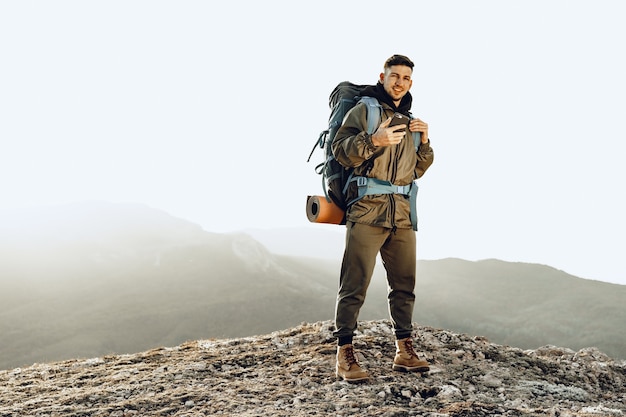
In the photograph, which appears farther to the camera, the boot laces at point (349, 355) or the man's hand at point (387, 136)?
the boot laces at point (349, 355)

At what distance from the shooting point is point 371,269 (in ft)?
19.0

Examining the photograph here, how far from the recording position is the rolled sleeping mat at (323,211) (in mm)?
5891

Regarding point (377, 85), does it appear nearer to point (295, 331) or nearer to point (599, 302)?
point (295, 331)

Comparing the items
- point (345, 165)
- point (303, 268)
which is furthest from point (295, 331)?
point (303, 268)

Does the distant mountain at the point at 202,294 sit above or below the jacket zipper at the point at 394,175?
below

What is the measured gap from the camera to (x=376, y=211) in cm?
568

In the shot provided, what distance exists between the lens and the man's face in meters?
5.69

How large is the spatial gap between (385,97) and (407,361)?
118 inches

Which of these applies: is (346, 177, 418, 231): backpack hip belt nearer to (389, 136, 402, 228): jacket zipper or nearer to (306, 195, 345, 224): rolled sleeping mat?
(389, 136, 402, 228): jacket zipper

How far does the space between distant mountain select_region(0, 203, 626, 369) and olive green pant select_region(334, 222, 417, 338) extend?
4414cm

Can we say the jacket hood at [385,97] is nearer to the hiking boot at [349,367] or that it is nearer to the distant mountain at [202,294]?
the hiking boot at [349,367]

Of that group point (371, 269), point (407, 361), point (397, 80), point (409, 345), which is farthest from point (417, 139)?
point (407, 361)

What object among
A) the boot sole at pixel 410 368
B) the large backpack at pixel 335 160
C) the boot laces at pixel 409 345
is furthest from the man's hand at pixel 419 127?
the boot sole at pixel 410 368

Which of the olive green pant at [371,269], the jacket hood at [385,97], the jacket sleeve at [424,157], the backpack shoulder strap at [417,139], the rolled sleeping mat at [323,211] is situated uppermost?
the jacket hood at [385,97]
